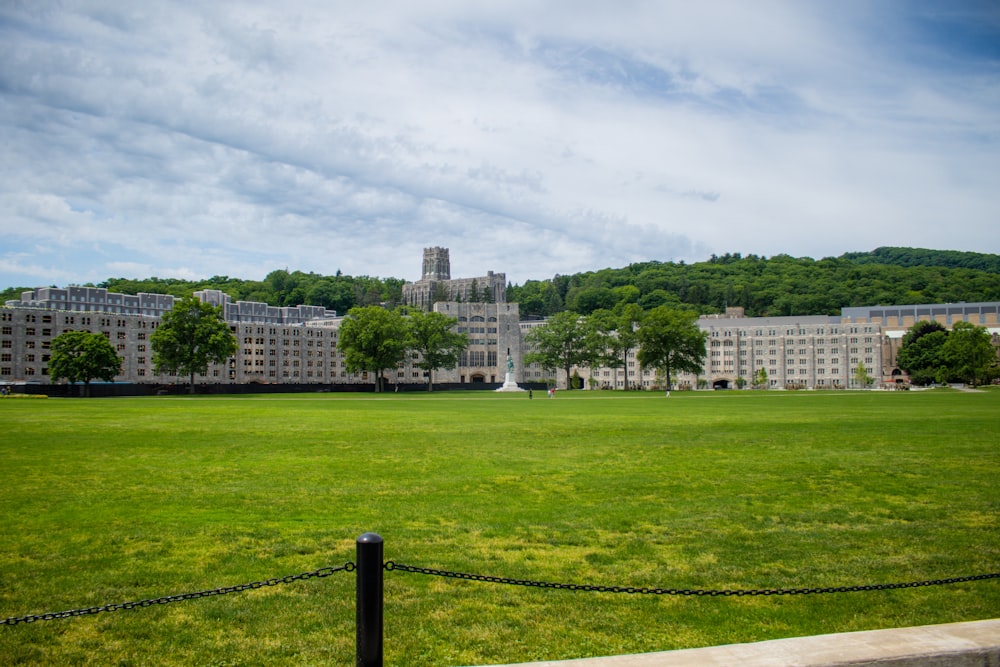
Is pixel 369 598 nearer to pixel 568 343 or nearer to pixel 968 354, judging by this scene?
pixel 568 343

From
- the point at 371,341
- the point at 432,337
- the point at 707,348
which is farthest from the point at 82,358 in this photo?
the point at 707,348

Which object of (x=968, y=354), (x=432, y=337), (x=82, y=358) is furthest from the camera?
(x=432, y=337)

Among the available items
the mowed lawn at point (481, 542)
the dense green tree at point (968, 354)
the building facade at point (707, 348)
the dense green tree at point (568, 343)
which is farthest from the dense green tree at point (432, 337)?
the mowed lawn at point (481, 542)

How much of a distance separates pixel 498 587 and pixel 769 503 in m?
7.89

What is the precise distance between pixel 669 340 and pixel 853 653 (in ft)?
383

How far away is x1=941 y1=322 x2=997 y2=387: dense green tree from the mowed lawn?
12662 centimetres

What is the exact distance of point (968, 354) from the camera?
135 metres

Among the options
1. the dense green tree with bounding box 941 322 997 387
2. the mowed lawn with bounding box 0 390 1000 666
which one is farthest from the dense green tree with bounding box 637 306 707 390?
the mowed lawn with bounding box 0 390 1000 666

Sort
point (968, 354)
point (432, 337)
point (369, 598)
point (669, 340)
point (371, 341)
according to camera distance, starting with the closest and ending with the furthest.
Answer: point (369, 598)
point (669, 340)
point (371, 341)
point (968, 354)
point (432, 337)

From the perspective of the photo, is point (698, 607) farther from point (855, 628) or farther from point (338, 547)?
point (338, 547)

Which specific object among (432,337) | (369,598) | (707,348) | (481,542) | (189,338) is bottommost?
(481,542)

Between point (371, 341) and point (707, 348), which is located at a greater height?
point (371, 341)

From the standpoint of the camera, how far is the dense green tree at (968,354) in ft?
445

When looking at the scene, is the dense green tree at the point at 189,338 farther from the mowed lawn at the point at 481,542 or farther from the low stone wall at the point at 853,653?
the low stone wall at the point at 853,653
